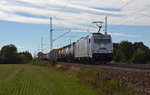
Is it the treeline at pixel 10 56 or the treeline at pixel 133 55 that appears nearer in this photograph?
the treeline at pixel 133 55

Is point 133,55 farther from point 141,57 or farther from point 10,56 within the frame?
point 10,56

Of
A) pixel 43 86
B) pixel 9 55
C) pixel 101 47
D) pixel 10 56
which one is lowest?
pixel 43 86

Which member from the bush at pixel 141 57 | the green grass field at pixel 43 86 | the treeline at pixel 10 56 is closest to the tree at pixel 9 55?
the treeline at pixel 10 56

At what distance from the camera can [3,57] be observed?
392ft

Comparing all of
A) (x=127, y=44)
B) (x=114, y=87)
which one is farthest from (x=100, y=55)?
(x=127, y=44)

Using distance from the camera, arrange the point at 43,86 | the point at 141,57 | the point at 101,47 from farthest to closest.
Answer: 1. the point at 141,57
2. the point at 101,47
3. the point at 43,86

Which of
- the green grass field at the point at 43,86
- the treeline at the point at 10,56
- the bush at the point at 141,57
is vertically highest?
the treeline at the point at 10,56

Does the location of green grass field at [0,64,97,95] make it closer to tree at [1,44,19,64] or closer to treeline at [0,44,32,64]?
treeline at [0,44,32,64]

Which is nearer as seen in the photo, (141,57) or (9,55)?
(141,57)

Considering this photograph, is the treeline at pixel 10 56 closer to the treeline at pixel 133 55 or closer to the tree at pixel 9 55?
the tree at pixel 9 55

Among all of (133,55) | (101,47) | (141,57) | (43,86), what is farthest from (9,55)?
(43,86)

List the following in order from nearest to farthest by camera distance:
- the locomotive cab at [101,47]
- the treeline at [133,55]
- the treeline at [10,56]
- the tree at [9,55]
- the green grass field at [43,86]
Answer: the green grass field at [43,86] < the locomotive cab at [101,47] < the treeline at [133,55] < the treeline at [10,56] < the tree at [9,55]

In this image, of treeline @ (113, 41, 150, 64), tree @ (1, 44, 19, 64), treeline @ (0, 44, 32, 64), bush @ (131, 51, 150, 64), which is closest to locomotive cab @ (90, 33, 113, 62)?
treeline @ (113, 41, 150, 64)

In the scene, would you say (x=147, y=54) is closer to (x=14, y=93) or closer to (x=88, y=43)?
(x=88, y=43)
